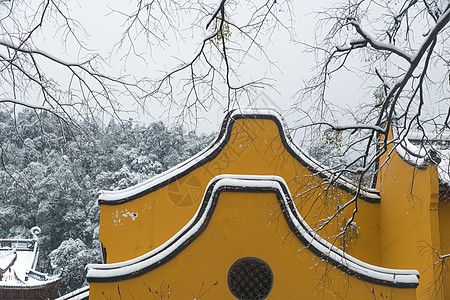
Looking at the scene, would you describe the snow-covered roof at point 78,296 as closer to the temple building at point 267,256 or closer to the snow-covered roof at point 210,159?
the snow-covered roof at point 210,159

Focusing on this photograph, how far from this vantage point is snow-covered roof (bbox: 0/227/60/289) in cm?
2000

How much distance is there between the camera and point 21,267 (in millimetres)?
22297

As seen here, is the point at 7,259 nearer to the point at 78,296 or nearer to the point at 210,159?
the point at 78,296

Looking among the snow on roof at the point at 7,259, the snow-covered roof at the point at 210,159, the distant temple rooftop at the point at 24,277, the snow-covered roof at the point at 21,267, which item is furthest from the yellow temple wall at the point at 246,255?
the snow on roof at the point at 7,259

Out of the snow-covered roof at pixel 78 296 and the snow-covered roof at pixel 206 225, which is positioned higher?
the snow-covered roof at pixel 206 225

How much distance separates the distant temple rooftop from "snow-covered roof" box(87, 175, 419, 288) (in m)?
14.6

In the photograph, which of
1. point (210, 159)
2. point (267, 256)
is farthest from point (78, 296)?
point (267, 256)

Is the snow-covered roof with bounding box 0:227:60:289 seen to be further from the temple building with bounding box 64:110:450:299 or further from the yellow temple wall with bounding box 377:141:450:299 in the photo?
the yellow temple wall with bounding box 377:141:450:299

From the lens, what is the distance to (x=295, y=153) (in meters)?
8.95

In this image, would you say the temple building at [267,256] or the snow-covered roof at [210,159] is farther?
the snow-covered roof at [210,159]

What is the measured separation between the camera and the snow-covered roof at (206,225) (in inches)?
227

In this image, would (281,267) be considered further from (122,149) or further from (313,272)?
(122,149)

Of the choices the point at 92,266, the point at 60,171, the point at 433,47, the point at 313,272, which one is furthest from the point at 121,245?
the point at 60,171

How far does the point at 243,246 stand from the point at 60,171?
25.0m
